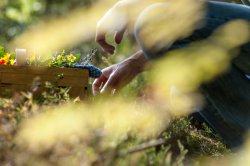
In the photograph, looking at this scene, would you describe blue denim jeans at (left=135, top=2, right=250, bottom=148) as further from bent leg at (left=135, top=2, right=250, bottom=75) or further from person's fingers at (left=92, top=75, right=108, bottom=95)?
person's fingers at (left=92, top=75, right=108, bottom=95)

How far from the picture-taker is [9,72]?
8.43ft

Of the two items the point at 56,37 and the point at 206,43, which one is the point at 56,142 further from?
the point at 56,37

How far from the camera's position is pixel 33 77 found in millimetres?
2586

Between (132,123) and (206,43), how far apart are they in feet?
1.32

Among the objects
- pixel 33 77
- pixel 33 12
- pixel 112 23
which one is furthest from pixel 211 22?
pixel 33 12

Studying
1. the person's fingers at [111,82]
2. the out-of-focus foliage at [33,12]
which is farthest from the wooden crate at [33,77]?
the out-of-focus foliage at [33,12]

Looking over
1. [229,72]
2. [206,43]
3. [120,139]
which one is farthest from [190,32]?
[120,139]

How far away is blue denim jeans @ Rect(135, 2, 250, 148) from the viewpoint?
2.10 m

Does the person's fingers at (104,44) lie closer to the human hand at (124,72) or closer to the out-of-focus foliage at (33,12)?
the human hand at (124,72)

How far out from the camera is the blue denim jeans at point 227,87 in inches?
82.7

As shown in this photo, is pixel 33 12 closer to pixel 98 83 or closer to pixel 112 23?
pixel 98 83

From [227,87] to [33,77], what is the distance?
90 centimetres

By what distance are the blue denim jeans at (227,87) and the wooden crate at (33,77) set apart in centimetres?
58

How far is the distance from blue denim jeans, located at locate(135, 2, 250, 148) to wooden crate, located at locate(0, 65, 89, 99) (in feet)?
1.91
